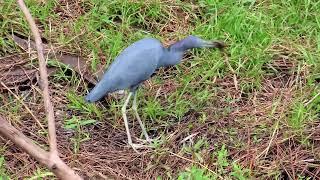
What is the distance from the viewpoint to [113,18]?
4598mm

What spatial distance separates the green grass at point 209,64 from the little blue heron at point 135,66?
262 mm

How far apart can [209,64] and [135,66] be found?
73 centimetres

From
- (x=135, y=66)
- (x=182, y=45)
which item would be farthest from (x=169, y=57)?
(x=135, y=66)

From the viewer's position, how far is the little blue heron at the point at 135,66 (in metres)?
3.59

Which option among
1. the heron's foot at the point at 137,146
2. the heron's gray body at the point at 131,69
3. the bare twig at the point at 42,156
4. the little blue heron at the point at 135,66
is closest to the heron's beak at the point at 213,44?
the little blue heron at the point at 135,66

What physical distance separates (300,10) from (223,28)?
545mm

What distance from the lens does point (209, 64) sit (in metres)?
4.20

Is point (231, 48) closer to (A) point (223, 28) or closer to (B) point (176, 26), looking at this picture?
(A) point (223, 28)

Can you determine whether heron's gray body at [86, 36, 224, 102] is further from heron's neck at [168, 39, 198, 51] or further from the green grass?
the green grass

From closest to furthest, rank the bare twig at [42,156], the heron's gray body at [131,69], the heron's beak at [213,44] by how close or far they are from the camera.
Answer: the bare twig at [42,156] → the heron's gray body at [131,69] → the heron's beak at [213,44]

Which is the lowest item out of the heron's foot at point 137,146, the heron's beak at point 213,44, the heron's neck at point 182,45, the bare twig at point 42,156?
the heron's foot at point 137,146

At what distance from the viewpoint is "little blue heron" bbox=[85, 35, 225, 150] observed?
141 inches

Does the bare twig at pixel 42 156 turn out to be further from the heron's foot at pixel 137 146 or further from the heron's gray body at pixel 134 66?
the heron's foot at pixel 137 146

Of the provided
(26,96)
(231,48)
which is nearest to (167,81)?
(231,48)
